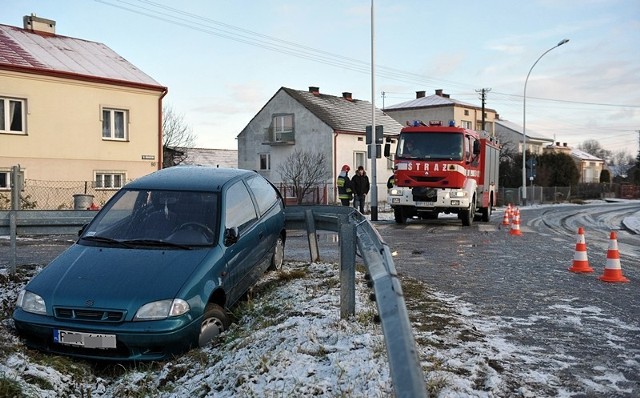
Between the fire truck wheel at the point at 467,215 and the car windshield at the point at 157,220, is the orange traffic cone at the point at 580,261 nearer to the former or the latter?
the car windshield at the point at 157,220

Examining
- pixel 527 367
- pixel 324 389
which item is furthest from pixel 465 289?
pixel 324 389

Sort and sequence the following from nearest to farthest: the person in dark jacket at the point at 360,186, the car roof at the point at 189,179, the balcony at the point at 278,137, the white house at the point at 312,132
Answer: the car roof at the point at 189,179 < the person in dark jacket at the point at 360,186 < the white house at the point at 312,132 < the balcony at the point at 278,137

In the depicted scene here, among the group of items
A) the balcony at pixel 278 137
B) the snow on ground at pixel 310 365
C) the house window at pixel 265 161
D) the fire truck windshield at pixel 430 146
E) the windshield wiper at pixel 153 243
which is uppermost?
the balcony at pixel 278 137

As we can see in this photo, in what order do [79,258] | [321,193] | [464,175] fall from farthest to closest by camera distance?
[321,193], [464,175], [79,258]

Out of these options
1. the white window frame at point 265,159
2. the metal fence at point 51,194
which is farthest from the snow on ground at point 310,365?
the white window frame at point 265,159

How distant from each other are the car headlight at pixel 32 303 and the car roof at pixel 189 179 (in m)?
1.88

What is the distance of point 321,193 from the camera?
34.9 m

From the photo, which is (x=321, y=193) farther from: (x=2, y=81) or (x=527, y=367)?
(x=527, y=367)

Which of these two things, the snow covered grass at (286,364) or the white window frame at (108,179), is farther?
the white window frame at (108,179)

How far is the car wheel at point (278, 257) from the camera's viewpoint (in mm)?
7781

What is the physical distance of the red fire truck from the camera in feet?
56.8

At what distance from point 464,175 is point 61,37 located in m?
20.4

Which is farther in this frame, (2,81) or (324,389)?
(2,81)

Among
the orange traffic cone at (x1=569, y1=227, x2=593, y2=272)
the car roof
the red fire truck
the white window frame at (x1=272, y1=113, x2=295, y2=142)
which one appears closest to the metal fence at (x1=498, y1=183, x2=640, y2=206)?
the white window frame at (x1=272, y1=113, x2=295, y2=142)
